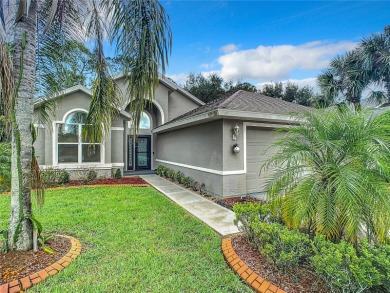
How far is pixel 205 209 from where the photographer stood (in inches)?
263

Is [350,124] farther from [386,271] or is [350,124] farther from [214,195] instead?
[214,195]

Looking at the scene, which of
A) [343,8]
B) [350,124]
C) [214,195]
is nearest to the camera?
Answer: [350,124]

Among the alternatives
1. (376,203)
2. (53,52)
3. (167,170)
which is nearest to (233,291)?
(376,203)

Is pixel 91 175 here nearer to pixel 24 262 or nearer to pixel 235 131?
pixel 235 131

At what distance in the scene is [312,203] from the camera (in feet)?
10.3

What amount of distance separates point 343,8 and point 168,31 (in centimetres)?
1152

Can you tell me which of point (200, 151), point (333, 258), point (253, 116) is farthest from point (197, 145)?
point (333, 258)

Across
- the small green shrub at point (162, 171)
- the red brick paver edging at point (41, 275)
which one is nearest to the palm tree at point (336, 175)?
the red brick paver edging at point (41, 275)

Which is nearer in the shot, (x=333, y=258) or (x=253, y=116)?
(x=333, y=258)

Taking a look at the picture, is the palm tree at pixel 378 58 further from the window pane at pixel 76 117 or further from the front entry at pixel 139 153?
the window pane at pixel 76 117

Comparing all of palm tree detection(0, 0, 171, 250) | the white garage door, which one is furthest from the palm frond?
the white garage door

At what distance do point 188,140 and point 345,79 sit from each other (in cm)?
1318

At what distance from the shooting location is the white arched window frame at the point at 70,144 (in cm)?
1096

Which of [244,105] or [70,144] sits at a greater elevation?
[244,105]
